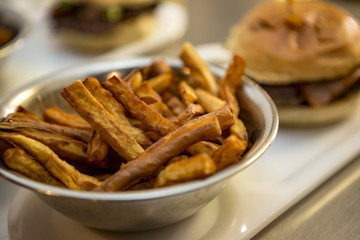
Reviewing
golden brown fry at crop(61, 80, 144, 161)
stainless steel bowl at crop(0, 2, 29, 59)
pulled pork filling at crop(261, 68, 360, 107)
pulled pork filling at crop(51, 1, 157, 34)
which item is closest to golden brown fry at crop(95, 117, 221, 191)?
golden brown fry at crop(61, 80, 144, 161)

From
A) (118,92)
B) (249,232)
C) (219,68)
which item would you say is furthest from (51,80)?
(249,232)

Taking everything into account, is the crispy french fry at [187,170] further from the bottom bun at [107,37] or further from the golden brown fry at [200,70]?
the bottom bun at [107,37]

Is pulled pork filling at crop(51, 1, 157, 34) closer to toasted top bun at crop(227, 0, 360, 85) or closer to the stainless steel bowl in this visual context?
the stainless steel bowl

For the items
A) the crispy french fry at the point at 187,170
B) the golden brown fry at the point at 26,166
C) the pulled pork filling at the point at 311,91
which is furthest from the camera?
the pulled pork filling at the point at 311,91

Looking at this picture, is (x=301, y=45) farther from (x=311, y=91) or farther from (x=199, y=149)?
(x=199, y=149)

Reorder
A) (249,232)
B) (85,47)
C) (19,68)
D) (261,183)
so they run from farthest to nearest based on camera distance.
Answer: (85,47), (19,68), (261,183), (249,232)

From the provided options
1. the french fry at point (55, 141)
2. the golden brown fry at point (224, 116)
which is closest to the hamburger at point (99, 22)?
the french fry at point (55, 141)

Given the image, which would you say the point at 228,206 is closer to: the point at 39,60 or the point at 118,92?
the point at 118,92
